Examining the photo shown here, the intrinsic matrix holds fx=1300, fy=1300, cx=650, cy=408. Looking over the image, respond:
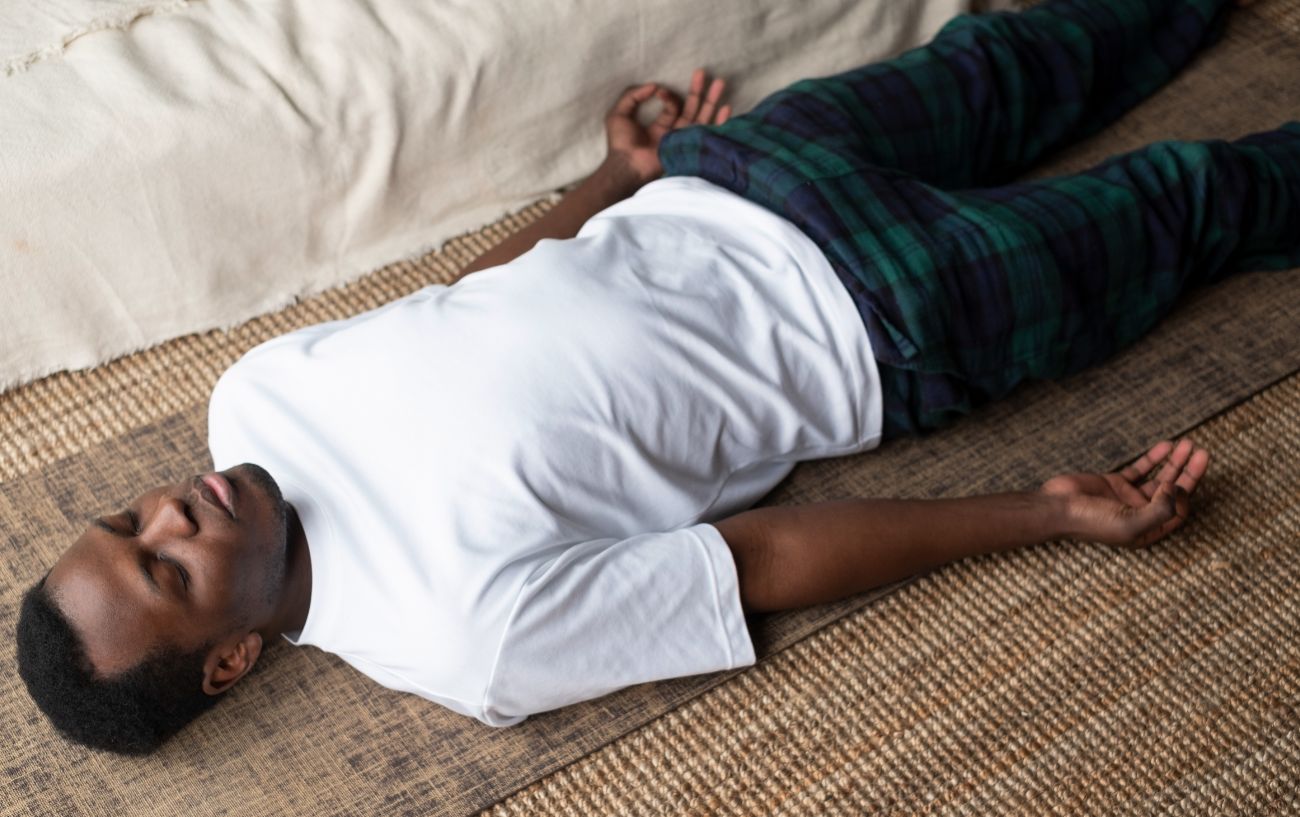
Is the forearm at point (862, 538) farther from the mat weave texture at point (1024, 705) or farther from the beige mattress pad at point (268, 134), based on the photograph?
the beige mattress pad at point (268, 134)

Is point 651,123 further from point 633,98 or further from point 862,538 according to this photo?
point 862,538

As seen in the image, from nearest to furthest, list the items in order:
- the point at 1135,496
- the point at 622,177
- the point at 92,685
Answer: the point at 92,685 → the point at 1135,496 → the point at 622,177

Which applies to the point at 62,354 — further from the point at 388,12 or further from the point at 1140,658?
the point at 1140,658

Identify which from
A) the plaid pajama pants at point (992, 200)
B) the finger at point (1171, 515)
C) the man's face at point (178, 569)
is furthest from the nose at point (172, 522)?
the finger at point (1171, 515)

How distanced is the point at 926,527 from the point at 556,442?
351 mm

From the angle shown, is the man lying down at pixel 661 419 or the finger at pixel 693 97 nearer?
the man lying down at pixel 661 419

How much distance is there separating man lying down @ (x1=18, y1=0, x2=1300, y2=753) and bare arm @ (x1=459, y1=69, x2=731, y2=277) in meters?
0.01

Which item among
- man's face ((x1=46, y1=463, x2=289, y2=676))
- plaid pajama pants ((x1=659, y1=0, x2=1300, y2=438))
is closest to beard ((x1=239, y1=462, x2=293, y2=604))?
man's face ((x1=46, y1=463, x2=289, y2=676))

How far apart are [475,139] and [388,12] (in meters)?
0.17

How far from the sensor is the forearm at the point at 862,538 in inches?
44.6

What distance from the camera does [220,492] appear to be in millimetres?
1071

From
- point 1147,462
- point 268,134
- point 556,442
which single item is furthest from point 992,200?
point 268,134

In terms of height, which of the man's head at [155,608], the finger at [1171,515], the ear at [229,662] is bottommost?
the finger at [1171,515]

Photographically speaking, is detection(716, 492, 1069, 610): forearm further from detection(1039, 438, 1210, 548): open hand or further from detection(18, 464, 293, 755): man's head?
detection(18, 464, 293, 755): man's head
